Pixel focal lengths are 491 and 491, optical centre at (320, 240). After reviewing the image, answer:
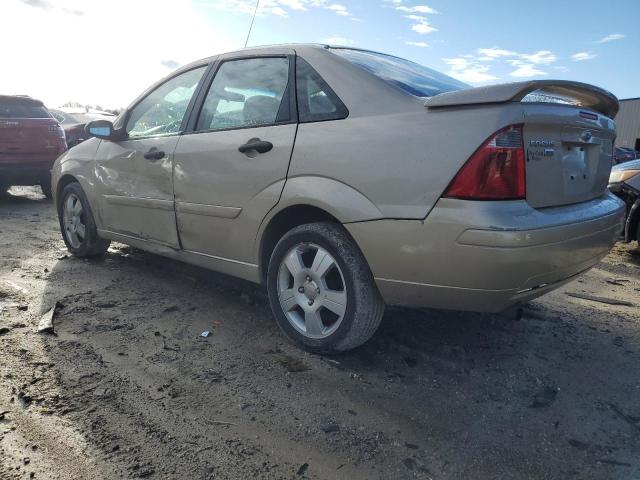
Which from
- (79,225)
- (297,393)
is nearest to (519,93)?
(297,393)

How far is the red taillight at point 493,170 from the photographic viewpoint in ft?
6.98

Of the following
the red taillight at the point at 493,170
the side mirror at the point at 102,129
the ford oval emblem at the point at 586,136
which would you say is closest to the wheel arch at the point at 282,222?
Result: the red taillight at the point at 493,170

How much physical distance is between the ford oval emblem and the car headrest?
167cm

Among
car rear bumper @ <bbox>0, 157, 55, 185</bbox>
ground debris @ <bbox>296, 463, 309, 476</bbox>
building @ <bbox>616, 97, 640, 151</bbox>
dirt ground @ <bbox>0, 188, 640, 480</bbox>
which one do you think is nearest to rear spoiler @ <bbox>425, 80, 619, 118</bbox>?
dirt ground @ <bbox>0, 188, 640, 480</bbox>

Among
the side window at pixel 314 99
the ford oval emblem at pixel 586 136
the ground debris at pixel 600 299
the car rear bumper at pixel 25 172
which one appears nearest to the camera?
the ford oval emblem at pixel 586 136

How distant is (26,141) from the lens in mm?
7934

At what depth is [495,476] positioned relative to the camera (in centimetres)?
190

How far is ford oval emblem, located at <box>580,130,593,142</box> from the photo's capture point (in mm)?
2528

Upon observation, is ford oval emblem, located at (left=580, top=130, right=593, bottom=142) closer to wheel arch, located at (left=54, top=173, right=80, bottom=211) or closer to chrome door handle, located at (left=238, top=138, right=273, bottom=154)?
chrome door handle, located at (left=238, top=138, right=273, bottom=154)

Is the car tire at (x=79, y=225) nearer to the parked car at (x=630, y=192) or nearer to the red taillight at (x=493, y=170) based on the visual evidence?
the red taillight at (x=493, y=170)

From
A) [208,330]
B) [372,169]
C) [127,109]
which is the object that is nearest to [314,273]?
[372,169]

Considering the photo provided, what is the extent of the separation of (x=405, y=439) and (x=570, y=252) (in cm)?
118

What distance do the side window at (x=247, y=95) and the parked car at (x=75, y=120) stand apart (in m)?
9.29

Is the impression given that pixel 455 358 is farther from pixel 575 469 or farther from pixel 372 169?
pixel 372 169
